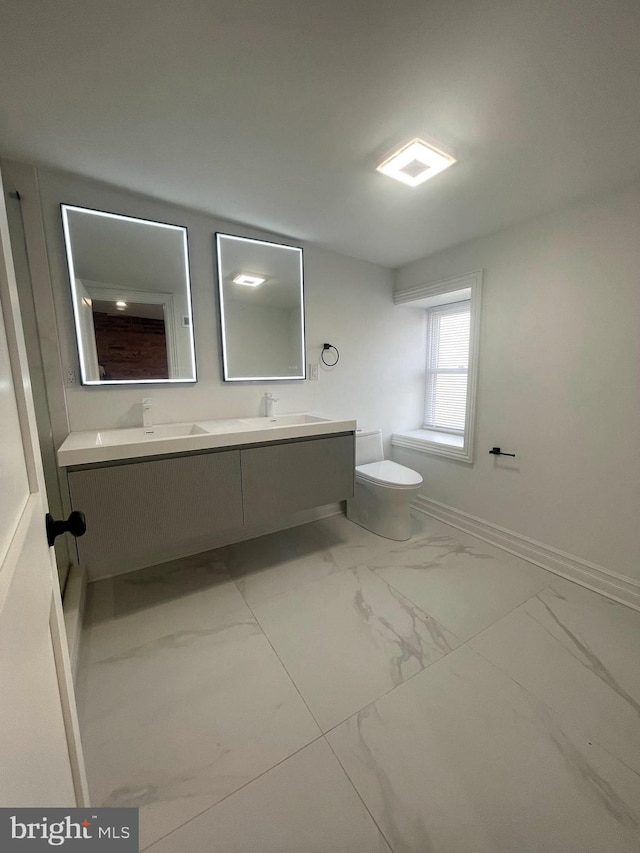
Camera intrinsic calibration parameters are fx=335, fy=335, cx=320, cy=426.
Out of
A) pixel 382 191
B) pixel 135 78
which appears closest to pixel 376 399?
pixel 382 191

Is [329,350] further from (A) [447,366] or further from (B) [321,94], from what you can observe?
(B) [321,94]

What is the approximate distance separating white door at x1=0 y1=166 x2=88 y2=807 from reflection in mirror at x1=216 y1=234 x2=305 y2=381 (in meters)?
1.62

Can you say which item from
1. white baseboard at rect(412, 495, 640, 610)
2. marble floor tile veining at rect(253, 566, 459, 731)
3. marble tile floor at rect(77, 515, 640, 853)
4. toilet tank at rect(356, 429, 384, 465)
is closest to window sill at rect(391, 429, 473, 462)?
toilet tank at rect(356, 429, 384, 465)

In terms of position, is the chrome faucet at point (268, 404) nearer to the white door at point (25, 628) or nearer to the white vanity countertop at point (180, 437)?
the white vanity countertop at point (180, 437)

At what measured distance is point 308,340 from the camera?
8.25ft

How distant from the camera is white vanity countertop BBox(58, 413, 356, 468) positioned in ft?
4.71

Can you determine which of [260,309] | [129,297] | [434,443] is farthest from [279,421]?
[434,443]

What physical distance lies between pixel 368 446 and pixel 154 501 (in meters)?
1.67

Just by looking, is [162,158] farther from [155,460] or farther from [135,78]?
[155,460]

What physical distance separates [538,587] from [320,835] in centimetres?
159

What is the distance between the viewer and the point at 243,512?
182 cm

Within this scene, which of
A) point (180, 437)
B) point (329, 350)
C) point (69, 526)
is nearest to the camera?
point (69, 526)

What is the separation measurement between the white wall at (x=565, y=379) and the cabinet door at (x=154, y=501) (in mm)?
1785

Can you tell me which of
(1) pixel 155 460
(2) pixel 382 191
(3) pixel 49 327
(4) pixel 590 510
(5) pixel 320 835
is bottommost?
(5) pixel 320 835
